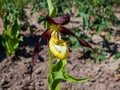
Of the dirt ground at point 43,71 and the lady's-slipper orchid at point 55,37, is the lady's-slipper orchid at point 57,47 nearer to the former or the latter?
the lady's-slipper orchid at point 55,37

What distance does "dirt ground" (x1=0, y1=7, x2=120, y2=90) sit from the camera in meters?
2.77

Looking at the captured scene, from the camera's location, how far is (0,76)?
277cm

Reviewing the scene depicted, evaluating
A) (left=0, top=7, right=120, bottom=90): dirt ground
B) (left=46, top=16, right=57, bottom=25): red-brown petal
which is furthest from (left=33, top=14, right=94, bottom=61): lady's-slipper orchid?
(left=0, top=7, right=120, bottom=90): dirt ground

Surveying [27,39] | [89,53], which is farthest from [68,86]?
[27,39]

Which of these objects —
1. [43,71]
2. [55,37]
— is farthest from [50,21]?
[43,71]

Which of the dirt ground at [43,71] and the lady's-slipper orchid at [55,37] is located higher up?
the lady's-slipper orchid at [55,37]

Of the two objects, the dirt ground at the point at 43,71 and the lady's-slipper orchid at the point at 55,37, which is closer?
the lady's-slipper orchid at the point at 55,37

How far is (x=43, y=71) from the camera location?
2.91 m

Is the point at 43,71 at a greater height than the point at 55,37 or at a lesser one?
lesser

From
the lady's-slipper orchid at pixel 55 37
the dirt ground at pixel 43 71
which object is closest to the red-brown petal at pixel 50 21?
the lady's-slipper orchid at pixel 55 37

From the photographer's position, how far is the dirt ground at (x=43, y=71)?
2770 millimetres

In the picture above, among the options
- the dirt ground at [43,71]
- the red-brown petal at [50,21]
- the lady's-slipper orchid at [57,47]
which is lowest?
the dirt ground at [43,71]

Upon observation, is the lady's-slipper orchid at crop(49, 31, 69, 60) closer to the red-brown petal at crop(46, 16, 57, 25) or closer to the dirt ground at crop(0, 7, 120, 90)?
the red-brown petal at crop(46, 16, 57, 25)

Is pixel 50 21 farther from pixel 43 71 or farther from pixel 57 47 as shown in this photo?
pixel 43 71
